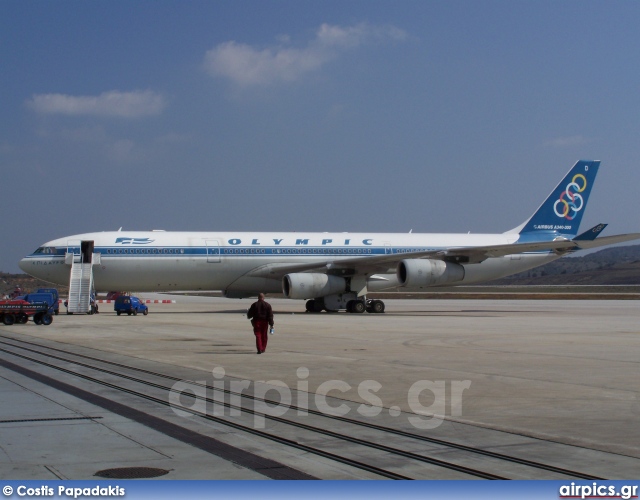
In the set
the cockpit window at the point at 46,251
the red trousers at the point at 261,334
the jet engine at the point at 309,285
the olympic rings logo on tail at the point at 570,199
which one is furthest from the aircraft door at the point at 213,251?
the red trousers at the point at 261,334

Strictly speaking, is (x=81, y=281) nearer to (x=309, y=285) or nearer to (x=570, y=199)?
(x=309, y=285)

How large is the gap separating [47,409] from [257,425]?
303 cm

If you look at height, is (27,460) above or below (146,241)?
below

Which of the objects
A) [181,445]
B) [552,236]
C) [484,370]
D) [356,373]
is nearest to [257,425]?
[181,445]

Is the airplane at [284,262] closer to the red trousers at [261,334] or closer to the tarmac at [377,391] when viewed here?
the tarmac at [377,391]

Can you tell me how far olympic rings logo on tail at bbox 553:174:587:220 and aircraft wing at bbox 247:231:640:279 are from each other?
5.07 metres

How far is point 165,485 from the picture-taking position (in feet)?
21.3

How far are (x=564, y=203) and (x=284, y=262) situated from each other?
16.5m

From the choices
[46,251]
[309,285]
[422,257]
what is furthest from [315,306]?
[46,251]

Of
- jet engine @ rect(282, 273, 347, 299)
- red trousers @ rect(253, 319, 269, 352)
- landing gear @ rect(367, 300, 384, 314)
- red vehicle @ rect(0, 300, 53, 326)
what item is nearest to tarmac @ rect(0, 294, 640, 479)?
red trousers @ rect(253, 319, 269, 352)

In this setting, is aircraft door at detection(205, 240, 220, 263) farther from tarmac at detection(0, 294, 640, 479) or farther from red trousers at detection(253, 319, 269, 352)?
red trousers at detection(253, 319, 269, 352)

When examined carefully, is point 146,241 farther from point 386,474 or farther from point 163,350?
point 386,474

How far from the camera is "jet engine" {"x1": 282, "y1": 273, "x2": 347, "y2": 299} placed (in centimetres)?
3653

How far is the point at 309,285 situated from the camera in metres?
36.9
